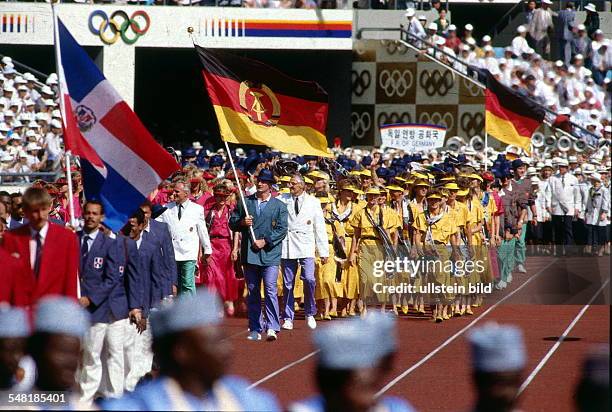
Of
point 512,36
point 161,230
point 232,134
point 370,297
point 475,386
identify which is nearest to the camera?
point 475,386

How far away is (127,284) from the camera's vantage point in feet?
36.3

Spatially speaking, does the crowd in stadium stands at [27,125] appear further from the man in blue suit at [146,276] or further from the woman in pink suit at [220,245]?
the man in blue suit at [146,276]

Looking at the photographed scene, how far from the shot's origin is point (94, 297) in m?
10.7

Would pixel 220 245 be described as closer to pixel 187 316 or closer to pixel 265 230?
pixel 265 230

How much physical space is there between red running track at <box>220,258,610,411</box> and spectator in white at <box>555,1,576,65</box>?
14533mm

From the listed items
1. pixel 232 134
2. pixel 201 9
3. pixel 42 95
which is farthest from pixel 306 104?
pixel 201 9

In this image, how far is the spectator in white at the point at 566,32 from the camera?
34062mm

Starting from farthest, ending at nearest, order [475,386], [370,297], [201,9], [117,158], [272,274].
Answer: [201,9], [370,297], [272,274], [117,158], [475,386]

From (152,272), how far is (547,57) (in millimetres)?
23647

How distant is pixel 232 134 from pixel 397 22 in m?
19.2

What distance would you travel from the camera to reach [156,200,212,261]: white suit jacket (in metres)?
15.4

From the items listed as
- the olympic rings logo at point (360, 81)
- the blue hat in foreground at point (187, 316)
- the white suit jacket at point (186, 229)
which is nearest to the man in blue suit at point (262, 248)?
the white suit jacket at point (186, 229)

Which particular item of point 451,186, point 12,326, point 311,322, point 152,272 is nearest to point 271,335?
point 311,322

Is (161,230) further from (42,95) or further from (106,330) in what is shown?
(42,95)
